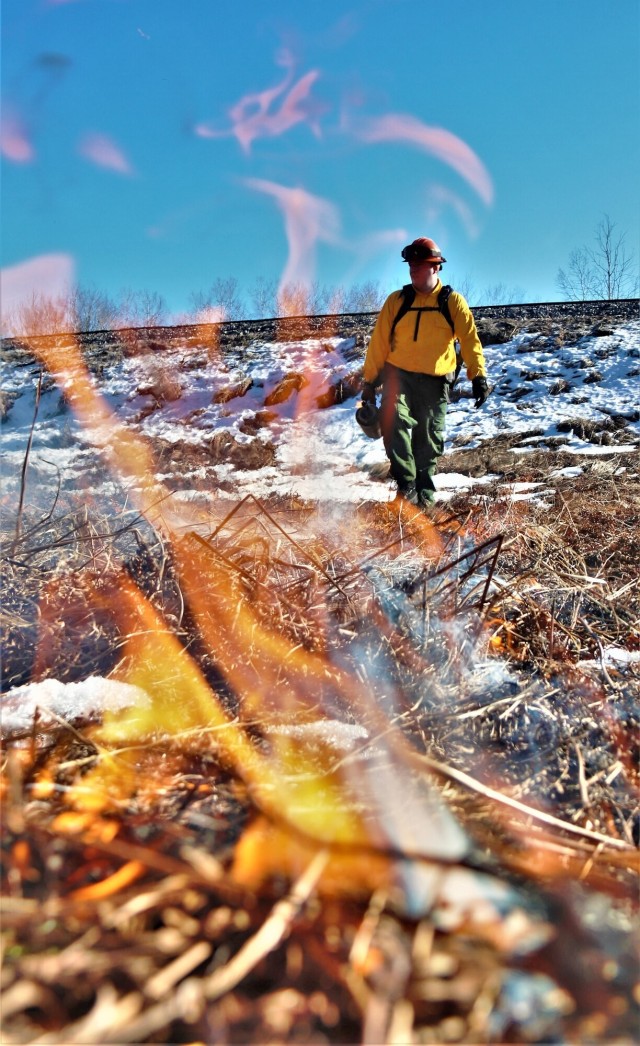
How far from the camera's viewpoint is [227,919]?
0.75m

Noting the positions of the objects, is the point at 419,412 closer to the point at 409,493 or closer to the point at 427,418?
the point at 427,418

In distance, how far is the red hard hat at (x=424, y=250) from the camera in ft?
14.0

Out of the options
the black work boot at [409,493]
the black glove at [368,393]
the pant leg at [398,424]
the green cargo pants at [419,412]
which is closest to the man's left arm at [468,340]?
the green cargo pants at [419,412]

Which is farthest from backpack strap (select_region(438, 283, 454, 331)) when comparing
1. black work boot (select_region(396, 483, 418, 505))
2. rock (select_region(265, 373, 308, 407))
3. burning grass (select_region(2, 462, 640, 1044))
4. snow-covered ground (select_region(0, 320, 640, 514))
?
rock (select_region(265, 373, 308, 407))

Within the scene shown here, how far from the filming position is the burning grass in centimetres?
67

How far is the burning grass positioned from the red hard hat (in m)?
2.37

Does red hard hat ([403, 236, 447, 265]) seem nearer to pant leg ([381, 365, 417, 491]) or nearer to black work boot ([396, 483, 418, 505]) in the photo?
pant leg ([381, 365, 417, 491])

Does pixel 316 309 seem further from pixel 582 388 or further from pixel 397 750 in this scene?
pixel 397 750

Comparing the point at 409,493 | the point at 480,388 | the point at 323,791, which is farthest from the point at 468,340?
the point at 323,791

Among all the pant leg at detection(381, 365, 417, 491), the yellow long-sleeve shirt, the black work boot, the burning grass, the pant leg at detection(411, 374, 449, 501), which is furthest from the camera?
the pant leg at detection(411, 374, 449, 501)

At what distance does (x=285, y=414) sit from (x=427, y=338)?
576cm

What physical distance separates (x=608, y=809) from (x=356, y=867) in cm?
70

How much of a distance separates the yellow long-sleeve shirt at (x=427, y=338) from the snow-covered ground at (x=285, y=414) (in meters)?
1.17

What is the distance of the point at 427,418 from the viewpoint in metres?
4.63
